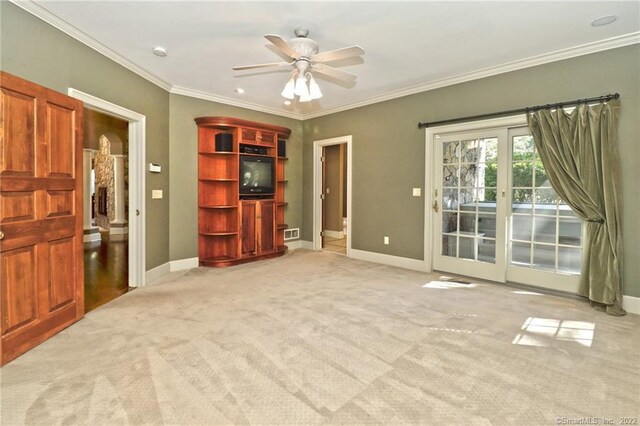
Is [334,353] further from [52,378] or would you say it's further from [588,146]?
[588,146]

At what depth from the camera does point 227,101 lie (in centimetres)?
525

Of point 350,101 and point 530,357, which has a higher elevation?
point 350,101

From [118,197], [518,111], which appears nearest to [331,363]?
[518,111]

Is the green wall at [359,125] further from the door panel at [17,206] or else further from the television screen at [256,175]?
the door panel at [17,206]

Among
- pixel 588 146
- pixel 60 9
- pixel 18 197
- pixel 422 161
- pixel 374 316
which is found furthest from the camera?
pixel 422 161

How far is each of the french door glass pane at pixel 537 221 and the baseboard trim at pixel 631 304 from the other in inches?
18.1

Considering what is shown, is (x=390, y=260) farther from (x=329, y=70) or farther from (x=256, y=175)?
(x=329, y=70)

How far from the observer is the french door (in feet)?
12.1

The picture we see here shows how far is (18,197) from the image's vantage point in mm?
2285

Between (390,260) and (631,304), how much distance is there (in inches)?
109

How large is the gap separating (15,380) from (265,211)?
12.3 feet

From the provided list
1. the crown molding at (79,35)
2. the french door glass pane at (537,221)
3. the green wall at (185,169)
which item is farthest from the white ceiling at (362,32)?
the french door glass pane at (537,221)

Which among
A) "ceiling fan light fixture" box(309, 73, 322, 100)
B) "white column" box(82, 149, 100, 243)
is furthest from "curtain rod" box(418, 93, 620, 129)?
"white column" box(82, 149, 100, 243)

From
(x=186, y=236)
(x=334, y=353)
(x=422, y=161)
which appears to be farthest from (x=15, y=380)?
(x=422, y=161)
